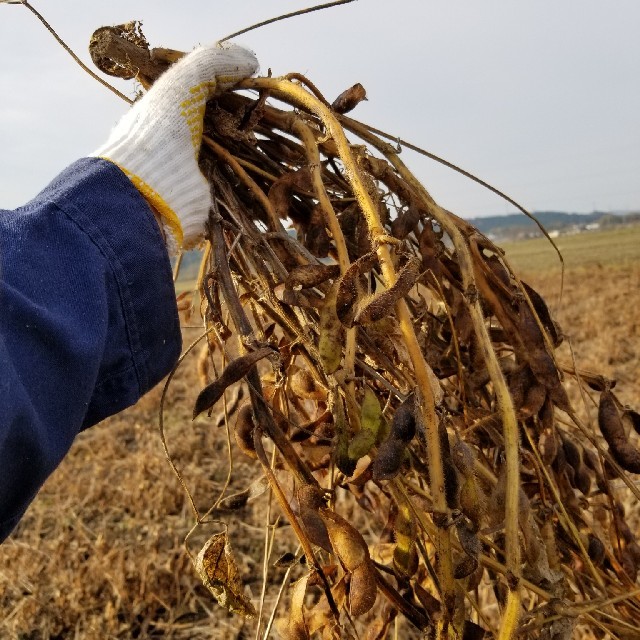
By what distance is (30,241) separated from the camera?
0.83m

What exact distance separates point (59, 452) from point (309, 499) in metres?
0.33

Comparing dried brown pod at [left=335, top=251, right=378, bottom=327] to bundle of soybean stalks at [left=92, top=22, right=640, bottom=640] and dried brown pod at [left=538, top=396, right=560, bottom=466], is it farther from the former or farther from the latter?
dried brown pod at [left=538, top=396, right=560, bottom=466]

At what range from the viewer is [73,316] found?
2.72 ft

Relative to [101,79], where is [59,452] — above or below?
below

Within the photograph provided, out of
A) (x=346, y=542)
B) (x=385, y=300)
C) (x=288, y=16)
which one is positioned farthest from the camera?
(x=288, y=16)

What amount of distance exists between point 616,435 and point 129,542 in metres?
2.32

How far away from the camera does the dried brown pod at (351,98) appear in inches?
35.5

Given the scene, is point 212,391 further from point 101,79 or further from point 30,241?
point 101,79

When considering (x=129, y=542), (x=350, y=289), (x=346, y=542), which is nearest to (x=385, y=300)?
(x=350, y=289)

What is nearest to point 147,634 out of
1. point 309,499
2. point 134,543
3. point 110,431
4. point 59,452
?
point 134,543

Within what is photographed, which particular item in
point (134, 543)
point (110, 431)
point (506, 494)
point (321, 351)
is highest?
point (321, 351)

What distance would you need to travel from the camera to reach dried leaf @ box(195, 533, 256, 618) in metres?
0.85

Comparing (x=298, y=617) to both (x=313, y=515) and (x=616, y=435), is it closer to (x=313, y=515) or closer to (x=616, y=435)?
(x=313, y=515)

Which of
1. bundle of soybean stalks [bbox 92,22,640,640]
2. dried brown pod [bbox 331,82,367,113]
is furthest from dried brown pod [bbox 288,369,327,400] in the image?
dried brown pod [bbox 331,82,367,113]
